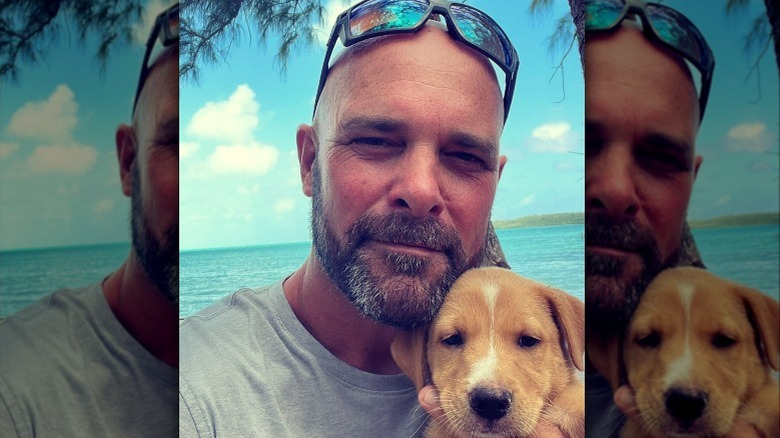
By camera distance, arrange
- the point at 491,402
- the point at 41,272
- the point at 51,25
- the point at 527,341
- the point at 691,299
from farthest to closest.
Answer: the point at 51,25 → the point at 41,272 → the point at 691,299 → the point at 527,341 → the point at 491,402

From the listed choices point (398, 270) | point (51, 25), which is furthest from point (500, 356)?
point (51, 25)

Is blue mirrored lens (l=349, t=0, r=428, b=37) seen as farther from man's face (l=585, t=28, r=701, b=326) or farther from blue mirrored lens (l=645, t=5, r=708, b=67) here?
blue mirrored lens (l=645, t=5, r=708, b=67)

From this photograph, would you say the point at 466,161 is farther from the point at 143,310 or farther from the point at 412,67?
the point at 143,310

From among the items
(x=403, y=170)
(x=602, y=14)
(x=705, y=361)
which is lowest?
(x=705, y=361)

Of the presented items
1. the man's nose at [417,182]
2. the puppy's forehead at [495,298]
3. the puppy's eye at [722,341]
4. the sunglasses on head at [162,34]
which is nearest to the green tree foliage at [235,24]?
the sunglasses on head at [162,34]

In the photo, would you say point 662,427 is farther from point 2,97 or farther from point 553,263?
point 2,97

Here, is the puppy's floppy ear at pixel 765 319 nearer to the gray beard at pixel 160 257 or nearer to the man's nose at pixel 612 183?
the man's nose at pixel 612 183
